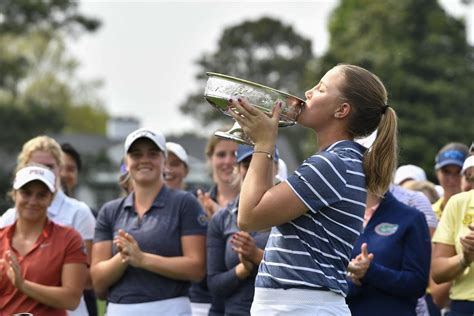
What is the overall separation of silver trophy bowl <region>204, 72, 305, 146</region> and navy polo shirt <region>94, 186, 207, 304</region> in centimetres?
228

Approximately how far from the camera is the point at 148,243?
704cm

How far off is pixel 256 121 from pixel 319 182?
15.3 inches

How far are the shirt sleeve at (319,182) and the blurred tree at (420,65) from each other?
29.3 metres

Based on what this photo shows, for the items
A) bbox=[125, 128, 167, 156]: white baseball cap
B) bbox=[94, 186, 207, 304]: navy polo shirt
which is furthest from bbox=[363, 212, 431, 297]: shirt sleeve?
bbox=[125, 128, 167, 156]: white baseball cap

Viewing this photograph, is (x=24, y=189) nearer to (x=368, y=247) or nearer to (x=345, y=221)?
(x=368, y=247)

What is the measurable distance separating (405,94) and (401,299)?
3126cm

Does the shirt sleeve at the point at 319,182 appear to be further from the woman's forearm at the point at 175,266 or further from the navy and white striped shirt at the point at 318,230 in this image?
the woman's forearm at the point at 175,266

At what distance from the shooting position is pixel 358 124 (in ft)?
16.8

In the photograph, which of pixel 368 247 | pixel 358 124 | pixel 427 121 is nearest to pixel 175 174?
pixel 368 247

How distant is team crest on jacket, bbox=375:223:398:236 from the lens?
680 cm

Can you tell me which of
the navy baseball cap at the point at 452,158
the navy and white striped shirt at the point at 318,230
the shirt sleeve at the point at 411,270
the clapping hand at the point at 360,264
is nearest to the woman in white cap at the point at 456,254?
the shirt sleeve at the point at 411,270

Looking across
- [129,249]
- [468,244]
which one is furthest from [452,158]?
[129,249]

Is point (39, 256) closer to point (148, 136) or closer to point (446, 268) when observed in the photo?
point (148, 136)

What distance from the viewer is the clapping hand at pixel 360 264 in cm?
652
